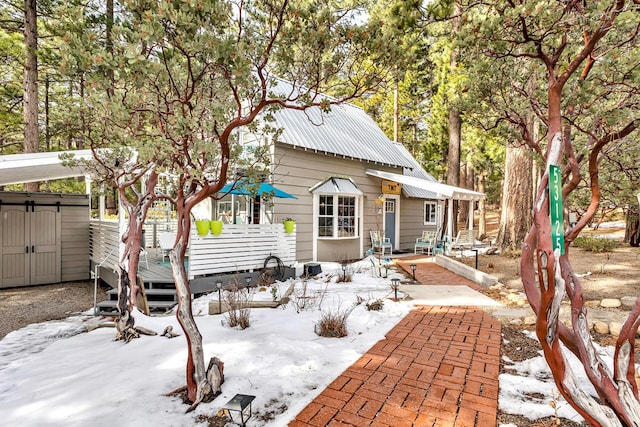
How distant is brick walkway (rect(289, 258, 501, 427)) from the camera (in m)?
2.60

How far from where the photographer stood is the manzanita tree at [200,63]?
2.41 m

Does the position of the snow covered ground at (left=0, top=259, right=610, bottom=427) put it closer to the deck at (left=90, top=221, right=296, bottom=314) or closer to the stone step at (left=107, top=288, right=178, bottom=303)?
the stone step at (left=107, top=288, right=178, bottom=303)

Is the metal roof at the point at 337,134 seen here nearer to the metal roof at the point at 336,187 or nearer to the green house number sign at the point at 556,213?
the metal roof at the point at 336,187

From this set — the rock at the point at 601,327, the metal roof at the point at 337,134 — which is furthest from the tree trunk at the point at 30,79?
the rock at the point at 601,327

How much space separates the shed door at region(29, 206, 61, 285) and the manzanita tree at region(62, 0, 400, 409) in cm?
750

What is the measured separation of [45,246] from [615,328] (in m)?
12.2

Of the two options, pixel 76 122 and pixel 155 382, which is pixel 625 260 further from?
pixel 76 122

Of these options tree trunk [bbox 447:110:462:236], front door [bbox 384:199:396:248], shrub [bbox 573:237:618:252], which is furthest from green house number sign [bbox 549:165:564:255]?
tree trunk [bbox 447:110:462:236]

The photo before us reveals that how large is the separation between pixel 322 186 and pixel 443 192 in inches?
149

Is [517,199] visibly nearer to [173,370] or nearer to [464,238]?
[464,238]

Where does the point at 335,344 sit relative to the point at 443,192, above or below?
below

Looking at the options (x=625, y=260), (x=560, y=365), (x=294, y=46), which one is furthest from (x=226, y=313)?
(x=625, y=260)

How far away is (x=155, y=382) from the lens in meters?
3.25

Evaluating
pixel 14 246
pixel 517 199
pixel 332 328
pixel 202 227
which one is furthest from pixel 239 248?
pixel 517 199
